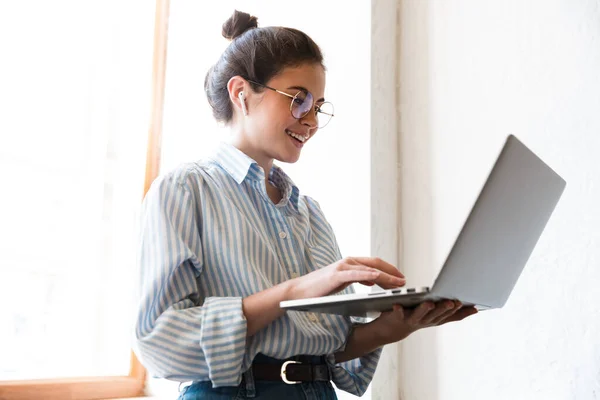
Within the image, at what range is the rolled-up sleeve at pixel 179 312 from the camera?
856 mm

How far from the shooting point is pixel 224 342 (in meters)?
0.86

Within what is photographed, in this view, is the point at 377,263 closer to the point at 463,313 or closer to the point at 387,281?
the point at 387,281

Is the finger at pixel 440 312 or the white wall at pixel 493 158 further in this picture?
the white wall at pixel 493 158

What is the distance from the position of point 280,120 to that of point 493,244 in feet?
1.49

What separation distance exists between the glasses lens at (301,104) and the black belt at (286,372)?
1.40 feet

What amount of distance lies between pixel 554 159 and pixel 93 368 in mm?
1331

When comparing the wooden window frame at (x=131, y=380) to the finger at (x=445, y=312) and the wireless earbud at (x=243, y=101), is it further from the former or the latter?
the finger at (x=445, y=312)

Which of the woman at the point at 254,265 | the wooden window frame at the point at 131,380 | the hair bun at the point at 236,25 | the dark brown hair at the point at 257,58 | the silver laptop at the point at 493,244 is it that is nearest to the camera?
the silver laptop at the point at 493,244

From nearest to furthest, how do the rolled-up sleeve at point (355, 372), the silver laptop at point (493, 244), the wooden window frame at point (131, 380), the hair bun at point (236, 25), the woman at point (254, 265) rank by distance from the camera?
1. the silver laptop at point (493, 244)
2. the woman at point (254, 265)
3. the rolled-up sleeve at point (355, 372)
4. the hair bun at point (236, 25)
5. the wooden window frame at point (131, 380)

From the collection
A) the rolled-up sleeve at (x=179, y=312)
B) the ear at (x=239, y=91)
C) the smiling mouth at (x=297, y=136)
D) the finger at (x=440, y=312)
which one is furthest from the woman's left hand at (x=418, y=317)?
the ear at (x=239, y=91)

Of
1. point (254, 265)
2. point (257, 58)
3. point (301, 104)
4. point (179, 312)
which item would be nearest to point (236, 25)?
point (257, 58)

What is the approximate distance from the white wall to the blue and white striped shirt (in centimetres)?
48

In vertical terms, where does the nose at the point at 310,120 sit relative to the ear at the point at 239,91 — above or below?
below

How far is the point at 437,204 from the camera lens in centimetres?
168
